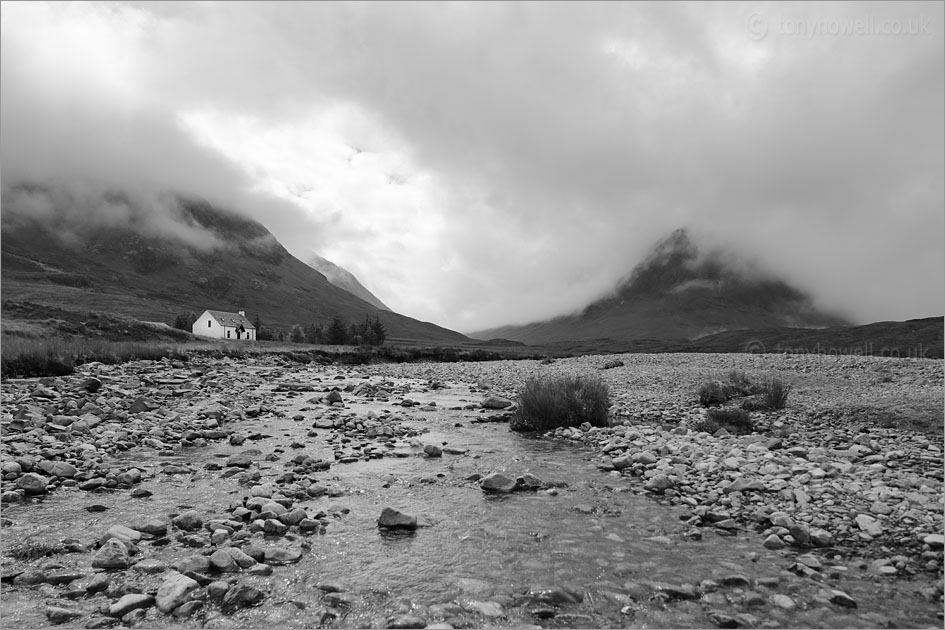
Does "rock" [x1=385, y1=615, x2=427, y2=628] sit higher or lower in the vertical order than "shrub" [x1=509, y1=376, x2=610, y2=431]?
lower

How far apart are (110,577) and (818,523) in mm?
9453

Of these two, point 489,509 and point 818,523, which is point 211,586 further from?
point 818,523

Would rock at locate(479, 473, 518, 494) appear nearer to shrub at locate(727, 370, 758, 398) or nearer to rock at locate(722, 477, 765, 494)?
rock at locate(722, 477, 765, 494)

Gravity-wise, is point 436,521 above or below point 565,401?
below

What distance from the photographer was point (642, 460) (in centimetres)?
1171

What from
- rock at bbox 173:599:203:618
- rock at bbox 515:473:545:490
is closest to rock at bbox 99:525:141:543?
rock at bbox 173:599:203:618

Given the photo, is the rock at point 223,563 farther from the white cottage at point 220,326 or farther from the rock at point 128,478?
the white cottage at point 220,326

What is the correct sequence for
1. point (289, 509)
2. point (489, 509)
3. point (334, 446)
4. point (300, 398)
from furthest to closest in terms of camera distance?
point (300, 398)
point (334, 446)
point (489, 509)
point (289, 509)

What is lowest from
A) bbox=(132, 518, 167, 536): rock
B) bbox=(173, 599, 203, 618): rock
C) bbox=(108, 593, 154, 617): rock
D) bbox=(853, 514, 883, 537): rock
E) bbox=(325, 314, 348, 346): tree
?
bbox=(173, 599, 203, 618): rock

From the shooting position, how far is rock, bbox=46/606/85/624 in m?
5.17

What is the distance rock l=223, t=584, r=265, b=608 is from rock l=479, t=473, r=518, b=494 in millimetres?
5203

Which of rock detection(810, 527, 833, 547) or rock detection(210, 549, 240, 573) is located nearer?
rock detection(210, 549, 240, 573)

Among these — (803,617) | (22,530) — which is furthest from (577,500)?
(22,530)

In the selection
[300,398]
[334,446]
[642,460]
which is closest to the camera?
[642,460]
